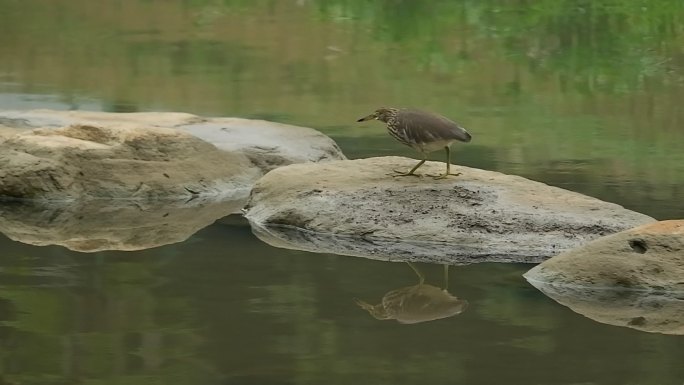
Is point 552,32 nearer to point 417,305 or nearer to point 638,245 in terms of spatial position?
point 638,245

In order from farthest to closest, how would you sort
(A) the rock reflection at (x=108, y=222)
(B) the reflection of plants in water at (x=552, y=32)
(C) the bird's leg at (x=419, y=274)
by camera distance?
(B) the reflection of plants in water at (x=552, y=32)
(A) the rock reflection at (x=108, y=222)
(C) the bird's leg at (x=419, y=274)

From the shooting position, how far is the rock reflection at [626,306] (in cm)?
802

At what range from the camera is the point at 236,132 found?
12.6 metres

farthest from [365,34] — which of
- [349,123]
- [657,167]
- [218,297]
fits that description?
[218,297]

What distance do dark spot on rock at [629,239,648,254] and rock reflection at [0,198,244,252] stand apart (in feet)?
9.30

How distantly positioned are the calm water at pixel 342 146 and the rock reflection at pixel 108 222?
0.66ft

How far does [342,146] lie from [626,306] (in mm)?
5265

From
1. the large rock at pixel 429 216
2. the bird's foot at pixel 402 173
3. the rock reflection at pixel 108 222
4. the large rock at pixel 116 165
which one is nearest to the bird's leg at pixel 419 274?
the large rock at pixel 429 216

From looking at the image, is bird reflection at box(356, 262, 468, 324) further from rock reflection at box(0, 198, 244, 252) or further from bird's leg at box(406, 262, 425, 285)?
rock reflection at box(0, 198, 244, 252)

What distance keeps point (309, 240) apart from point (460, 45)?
10478mm

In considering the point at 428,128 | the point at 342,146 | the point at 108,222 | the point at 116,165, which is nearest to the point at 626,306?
the point at 428,128

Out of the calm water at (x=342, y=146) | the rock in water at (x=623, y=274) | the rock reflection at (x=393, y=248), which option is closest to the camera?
the calm water at (x=342, y=146)

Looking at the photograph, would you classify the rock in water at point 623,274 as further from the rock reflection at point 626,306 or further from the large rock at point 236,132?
the large rock at point 236,132

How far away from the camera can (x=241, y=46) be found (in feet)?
64.4
